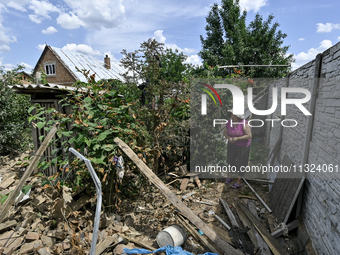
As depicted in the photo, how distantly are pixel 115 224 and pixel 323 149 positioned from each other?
3710 millimetres

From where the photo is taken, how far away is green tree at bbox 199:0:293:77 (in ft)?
62.5

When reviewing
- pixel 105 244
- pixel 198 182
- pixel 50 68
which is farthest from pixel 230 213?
pixel 50 68

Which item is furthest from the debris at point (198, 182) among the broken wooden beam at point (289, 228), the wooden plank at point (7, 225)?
the wooden plank at point (7, 225)

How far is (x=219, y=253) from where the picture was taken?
3387 millimetres

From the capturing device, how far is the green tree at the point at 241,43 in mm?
19062

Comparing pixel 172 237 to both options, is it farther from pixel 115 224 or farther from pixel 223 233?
pixel 115 224

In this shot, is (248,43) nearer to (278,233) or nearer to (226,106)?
(226,106)

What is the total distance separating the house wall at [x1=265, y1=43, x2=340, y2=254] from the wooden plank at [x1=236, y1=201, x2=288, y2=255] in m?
0.50

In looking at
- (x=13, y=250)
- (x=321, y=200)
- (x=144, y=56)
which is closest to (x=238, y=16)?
(x=144, y=56)

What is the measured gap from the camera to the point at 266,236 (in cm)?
359

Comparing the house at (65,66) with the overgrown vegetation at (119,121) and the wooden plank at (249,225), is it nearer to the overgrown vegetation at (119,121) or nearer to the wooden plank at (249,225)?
the overgrown vegetation at (119,121)

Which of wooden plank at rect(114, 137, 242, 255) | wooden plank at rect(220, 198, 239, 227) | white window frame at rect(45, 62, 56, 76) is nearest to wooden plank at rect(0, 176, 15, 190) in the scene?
wooden plank at rect(114, 137, 242, 255)

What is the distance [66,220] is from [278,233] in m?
3.64

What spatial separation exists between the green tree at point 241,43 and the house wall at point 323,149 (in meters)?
15.1
